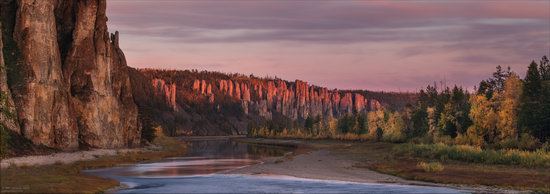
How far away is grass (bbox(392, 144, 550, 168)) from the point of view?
6097 centimetres

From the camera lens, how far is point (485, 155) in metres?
68.1

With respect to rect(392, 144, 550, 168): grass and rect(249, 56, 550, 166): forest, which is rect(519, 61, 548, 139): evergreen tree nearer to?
rect(249, 56, 550, 166): forest

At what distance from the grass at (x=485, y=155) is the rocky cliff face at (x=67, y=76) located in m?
48.8

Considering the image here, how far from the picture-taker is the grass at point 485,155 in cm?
6097

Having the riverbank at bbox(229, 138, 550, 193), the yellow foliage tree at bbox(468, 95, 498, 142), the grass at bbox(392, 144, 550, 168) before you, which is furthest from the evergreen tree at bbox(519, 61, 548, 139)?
the riverbank at bbox(229, 138, 550, 193)

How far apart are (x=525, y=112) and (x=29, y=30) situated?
70.6 meters

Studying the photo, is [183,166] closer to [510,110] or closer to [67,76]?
[67,76]

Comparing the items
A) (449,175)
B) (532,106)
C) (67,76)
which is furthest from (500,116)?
(67,76)

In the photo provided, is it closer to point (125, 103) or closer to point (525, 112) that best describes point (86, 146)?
point (125, 103)

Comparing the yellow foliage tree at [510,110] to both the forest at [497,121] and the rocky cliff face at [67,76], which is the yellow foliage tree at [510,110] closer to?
the forest at [497,121]

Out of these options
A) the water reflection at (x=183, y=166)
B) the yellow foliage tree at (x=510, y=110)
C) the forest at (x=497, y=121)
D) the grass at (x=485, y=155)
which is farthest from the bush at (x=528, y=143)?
the water reflection at (x=183, y=166)

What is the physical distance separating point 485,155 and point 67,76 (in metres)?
64.4

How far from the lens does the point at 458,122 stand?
376 feet

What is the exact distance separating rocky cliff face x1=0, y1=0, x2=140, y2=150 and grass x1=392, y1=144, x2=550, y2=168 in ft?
160
